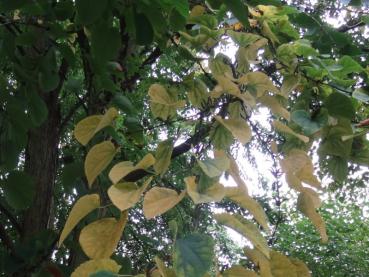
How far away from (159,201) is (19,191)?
0.73 meters

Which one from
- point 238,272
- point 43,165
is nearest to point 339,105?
point 238,272

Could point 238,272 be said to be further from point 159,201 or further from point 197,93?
point 197,93

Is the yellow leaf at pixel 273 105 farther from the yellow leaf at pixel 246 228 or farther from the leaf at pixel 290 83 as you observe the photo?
the yellow leaf at pixel 246 228

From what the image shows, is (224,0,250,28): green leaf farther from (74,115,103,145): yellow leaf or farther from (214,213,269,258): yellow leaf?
(214,213,269,258): yellow leaf

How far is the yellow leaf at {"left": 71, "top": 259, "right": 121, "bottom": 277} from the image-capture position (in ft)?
1.61

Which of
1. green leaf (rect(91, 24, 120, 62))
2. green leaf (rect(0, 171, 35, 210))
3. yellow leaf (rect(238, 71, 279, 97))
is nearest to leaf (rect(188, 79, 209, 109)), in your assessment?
yellow leaf (rect(238, 71, 279, 97))

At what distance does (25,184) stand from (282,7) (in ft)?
2.30

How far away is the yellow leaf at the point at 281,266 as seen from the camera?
1.82ft

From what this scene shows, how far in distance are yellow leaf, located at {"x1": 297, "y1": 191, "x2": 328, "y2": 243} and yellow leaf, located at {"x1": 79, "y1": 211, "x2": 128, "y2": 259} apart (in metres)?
0.25

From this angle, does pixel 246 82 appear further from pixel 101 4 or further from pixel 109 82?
pixel 109 82

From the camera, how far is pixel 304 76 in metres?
0.87

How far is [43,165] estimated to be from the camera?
156 cm

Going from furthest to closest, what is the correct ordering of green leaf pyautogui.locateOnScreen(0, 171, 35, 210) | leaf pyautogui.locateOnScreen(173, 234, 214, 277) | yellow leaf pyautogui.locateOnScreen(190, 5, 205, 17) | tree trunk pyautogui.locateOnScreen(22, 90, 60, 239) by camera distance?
tree trunk pyautogui.locateOnScreen(22, 90, 60, 239)
green leaf pyautogui.locateOnScreen(0, 171, 35, 210)
yellow leaf pyautogui.locateOnScreen(190, 5, 205, 17)
leaf pyautogui.locateOnScreen(173, 234, 214, 277)

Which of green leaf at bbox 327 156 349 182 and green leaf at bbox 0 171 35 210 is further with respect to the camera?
green leaf at bbox 0 171 35 210
